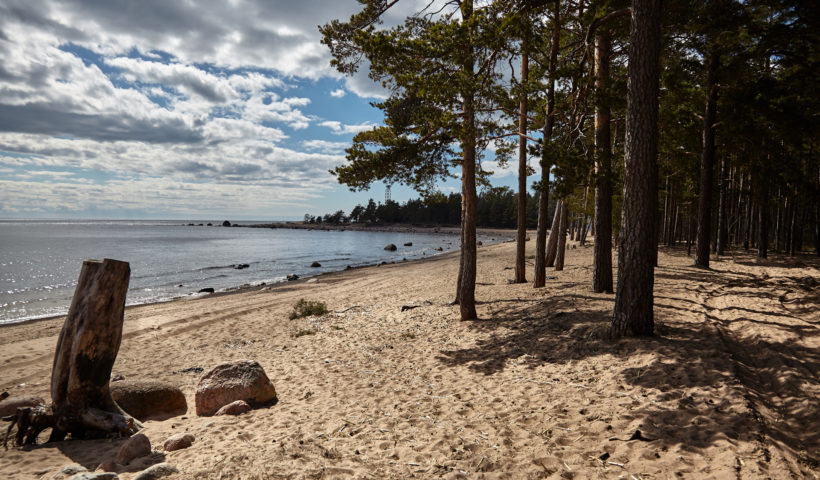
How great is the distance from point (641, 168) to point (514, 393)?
4.49 meters

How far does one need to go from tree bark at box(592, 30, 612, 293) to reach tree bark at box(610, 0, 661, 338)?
389 cm

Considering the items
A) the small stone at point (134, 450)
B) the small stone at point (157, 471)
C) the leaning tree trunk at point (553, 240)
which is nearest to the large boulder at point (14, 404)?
the small stone at point (134, 450)

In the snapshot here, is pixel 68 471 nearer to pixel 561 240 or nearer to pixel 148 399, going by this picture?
pixel 148 399

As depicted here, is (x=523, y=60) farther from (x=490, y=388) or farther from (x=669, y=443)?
(x=669, y=443)

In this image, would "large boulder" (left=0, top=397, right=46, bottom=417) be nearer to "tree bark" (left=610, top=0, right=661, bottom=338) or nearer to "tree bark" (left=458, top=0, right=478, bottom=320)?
"tree bark" (left=458, top=0, right=478, bottom=320)

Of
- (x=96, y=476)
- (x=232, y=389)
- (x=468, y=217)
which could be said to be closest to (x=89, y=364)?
(x=232, y=389)

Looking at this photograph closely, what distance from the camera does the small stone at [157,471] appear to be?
12.7 feet

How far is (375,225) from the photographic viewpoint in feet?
459

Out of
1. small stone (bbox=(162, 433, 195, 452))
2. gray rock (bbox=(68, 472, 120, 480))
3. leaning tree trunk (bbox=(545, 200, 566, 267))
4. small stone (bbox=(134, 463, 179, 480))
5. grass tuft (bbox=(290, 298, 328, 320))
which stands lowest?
grass tuft (bbox=(290, 298, 328, 320))

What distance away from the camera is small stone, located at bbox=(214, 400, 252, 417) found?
6191 millimetres

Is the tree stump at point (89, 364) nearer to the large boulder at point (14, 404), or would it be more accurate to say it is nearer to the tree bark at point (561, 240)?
the large boulder at point (14, 404)

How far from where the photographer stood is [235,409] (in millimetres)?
6234

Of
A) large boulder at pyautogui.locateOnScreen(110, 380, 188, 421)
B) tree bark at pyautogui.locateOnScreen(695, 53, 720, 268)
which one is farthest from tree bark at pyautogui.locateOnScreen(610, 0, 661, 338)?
tree bark at pyautogui.locateOnScreen(695, 53, 720, 268)

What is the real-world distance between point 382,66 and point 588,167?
5811 mm
